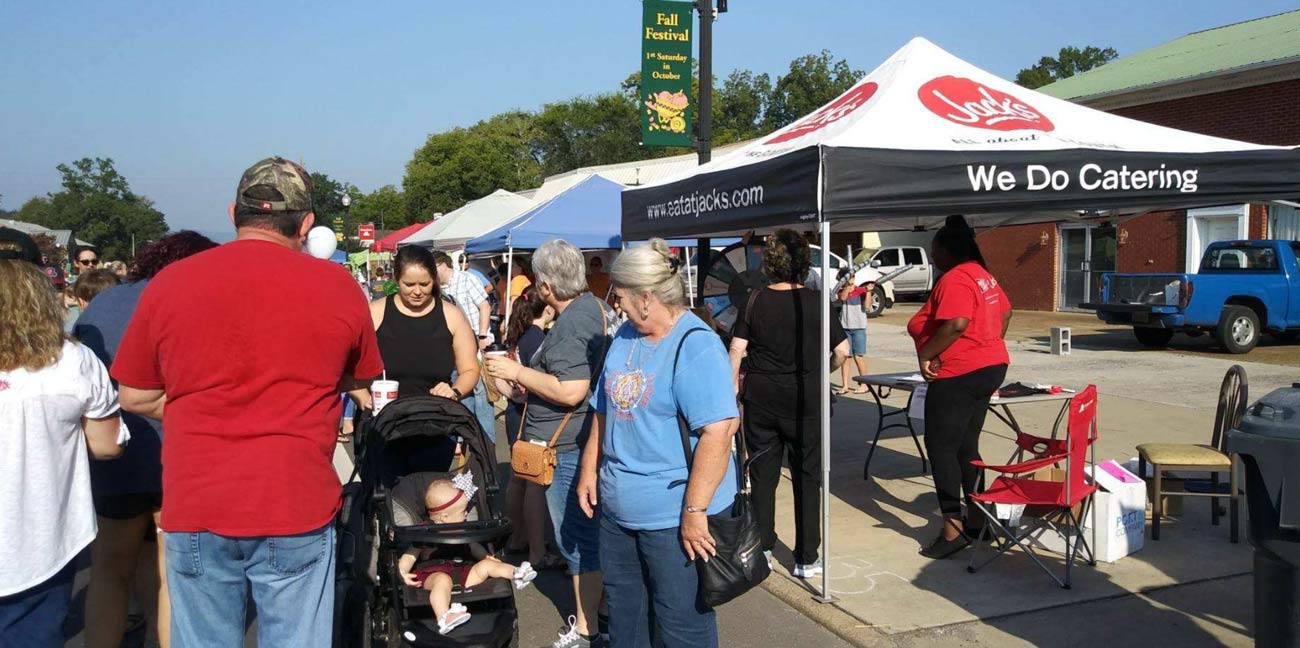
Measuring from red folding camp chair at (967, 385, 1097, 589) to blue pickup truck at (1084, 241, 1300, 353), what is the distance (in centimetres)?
1174

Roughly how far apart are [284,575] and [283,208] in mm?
981

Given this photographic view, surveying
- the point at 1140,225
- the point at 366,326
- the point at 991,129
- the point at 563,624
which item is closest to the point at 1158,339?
the point at 1140,225

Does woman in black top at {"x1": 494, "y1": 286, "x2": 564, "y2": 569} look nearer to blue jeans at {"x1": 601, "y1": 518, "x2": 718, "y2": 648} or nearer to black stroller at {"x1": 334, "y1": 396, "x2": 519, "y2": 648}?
black stroller at {"x1": 334, "y1": 396, "x2": 519, "y2": 648}

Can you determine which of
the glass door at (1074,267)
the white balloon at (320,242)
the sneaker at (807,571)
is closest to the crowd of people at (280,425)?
the sneaker at (807,571)

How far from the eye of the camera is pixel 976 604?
4.90 m

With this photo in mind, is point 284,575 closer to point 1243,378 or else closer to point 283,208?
point 283,208

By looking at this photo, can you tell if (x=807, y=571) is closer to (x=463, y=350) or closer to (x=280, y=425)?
(x=463, y=350)

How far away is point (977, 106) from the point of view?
5715 millimetres

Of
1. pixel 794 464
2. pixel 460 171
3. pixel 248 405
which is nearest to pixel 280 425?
pixel 248 405

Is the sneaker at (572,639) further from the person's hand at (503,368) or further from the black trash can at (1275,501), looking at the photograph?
the black trash can at (1275,501)

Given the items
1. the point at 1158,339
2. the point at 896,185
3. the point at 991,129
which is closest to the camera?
the point at 896,185

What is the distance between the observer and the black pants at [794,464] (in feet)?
17.3

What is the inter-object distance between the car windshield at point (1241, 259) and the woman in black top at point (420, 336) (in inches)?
602

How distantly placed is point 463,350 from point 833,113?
2.67 metres
